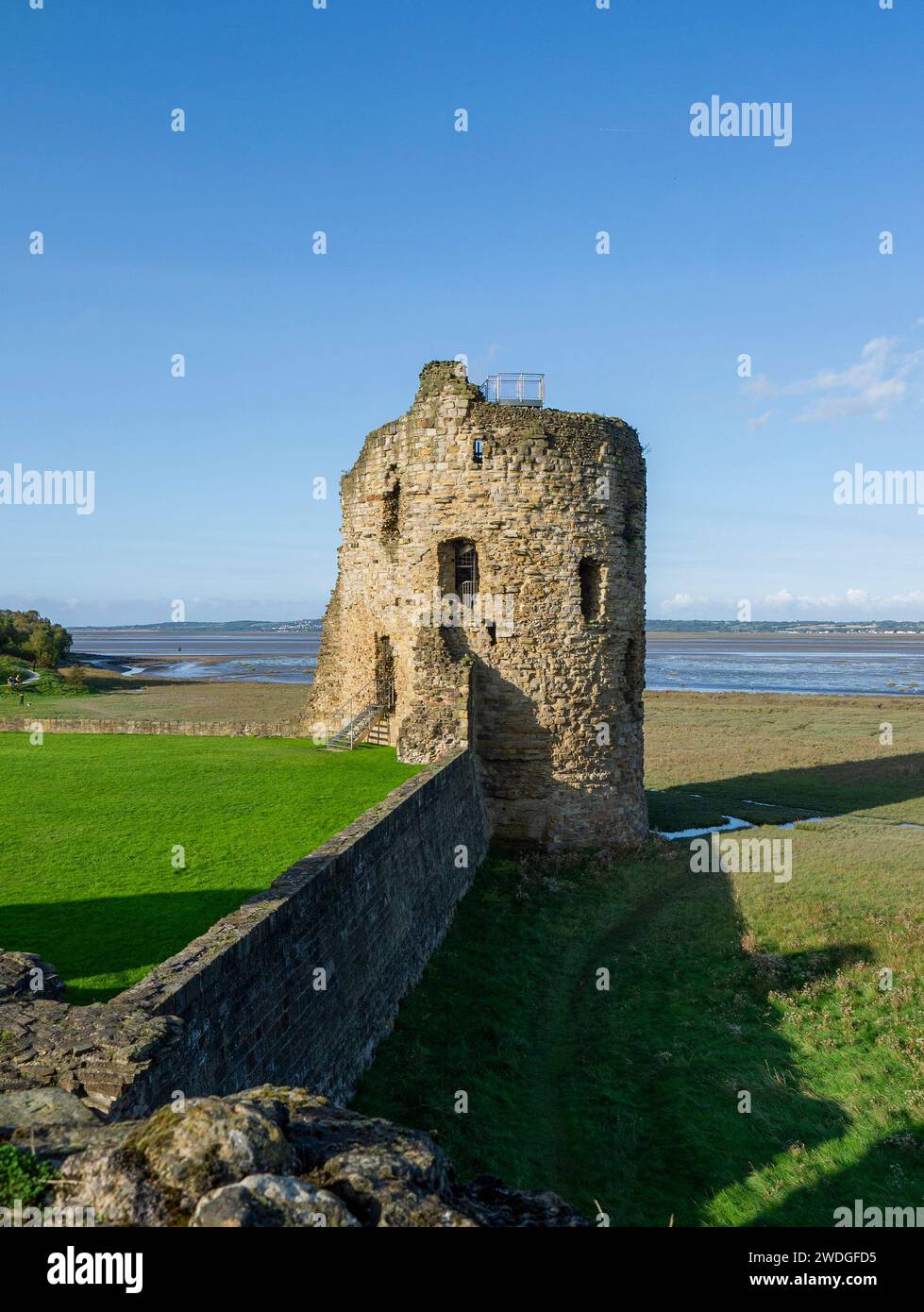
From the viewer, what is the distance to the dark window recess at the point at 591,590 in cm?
1970

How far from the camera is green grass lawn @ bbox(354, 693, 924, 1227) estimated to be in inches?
374

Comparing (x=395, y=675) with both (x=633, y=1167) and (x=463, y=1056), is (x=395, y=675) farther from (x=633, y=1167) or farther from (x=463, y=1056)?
(x=633, y=1167)

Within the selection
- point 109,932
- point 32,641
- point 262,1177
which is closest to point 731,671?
point 32,641

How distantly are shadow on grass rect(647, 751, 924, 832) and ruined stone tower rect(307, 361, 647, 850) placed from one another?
6891 mm

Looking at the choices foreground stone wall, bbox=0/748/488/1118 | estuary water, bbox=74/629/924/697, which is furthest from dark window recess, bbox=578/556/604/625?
estuary water, bbox=74/629/924/697

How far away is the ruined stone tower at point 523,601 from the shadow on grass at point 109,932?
31.2ft

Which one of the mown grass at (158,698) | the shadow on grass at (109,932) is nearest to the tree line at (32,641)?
the mown grass at (158,698)

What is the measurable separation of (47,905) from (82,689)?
167 feet

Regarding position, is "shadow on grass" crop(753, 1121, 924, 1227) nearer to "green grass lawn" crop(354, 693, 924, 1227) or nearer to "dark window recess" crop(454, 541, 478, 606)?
"green grass lawn" crop(354, 693, 924, 1227)

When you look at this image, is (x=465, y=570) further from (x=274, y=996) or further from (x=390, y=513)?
(x=274, y=996)

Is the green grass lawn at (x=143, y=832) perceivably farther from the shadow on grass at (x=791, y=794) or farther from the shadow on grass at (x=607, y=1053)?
the shadow on grass at (x=791, y=794)

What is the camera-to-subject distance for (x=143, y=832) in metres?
12.2
